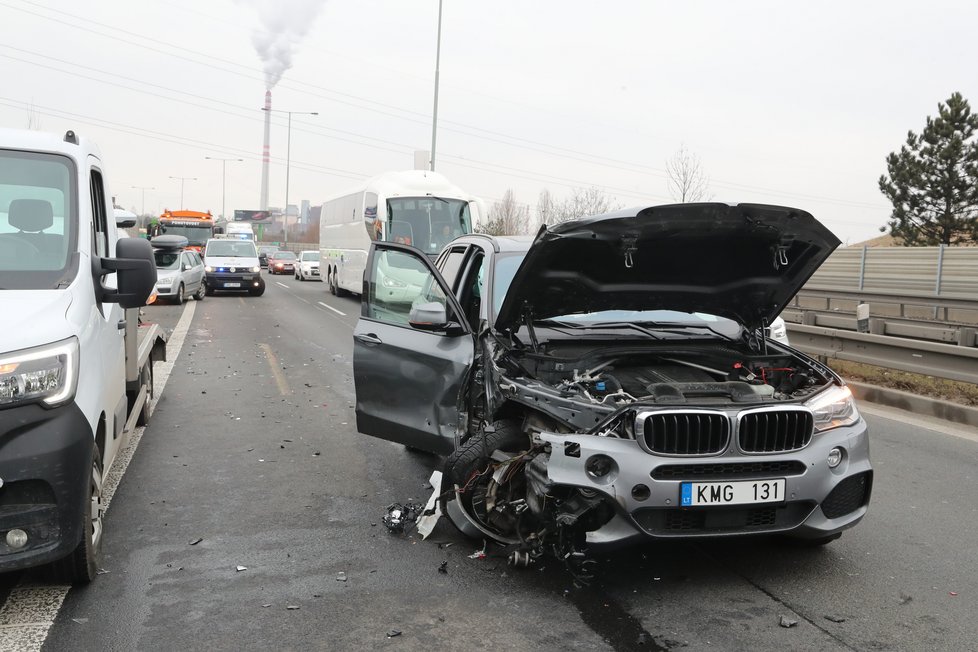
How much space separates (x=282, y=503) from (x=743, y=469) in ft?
9.96

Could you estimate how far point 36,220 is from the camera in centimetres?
449

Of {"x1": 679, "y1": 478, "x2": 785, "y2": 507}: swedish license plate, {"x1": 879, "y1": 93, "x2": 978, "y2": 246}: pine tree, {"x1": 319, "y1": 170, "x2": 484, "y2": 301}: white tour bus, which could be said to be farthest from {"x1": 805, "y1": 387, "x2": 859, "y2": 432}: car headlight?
{"x1": 879, "y1": 93, "x2": 978, "y2": 246}: pine tree

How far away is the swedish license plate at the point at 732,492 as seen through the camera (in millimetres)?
3877

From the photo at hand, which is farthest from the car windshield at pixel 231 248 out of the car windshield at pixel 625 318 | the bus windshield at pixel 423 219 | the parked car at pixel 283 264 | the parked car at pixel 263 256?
the car windshield at pixel 625 318

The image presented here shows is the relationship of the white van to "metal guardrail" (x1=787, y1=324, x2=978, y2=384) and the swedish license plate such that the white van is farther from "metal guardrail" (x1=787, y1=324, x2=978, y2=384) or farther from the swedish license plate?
"metal guardrail" (x1=787, y1=324, x2=978, y2=384)

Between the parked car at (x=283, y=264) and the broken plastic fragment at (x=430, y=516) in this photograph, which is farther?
the parked car at (x=283, y=264)

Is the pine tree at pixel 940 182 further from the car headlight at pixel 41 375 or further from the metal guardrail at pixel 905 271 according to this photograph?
the car headlight at pixel 41 375

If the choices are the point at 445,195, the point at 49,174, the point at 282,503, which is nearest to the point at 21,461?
the point at 49,174

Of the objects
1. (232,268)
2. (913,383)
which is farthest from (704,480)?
(232,268)

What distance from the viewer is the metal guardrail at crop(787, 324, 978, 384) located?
8.84 meters

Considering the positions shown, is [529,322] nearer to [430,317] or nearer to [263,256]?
[430,317]

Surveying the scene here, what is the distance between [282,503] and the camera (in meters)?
5.56

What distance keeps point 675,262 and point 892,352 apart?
6156 mm

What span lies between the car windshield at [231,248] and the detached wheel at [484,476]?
84.5 feet
